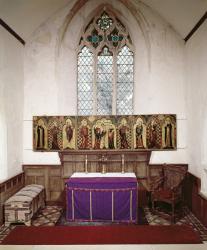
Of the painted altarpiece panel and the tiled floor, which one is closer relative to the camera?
the tiled floor

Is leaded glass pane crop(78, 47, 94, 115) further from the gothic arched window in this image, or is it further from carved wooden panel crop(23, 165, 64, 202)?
carved wooden panel crop(23, 165, 64, 202)

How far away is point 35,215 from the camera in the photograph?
8.16 meters

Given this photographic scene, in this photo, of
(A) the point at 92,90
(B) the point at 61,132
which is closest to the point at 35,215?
(B) the point at 61,132

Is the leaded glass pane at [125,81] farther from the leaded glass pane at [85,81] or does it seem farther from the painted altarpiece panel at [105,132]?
the leaded glass pane at [85,81]

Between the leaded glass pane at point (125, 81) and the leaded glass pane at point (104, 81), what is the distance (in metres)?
0.26

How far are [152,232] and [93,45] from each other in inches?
272

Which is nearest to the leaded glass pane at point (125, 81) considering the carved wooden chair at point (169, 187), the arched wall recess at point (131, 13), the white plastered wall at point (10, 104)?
the arched wall recess at point (131, 13)

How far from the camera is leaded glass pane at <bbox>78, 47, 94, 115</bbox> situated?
980 centimetres

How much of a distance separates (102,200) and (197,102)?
355 cm

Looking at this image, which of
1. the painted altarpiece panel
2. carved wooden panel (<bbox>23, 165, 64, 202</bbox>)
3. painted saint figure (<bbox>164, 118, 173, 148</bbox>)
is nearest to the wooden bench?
carved wooden panel (<bbox>23, 165, 64, 202</bbox>)

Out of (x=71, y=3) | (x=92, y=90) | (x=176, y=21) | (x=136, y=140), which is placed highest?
(x=71, y=3)

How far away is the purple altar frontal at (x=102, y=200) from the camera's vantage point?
7.71 metres

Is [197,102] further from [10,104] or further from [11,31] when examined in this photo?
[11,31]

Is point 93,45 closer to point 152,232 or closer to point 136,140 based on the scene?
point 136,140
